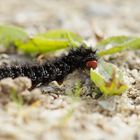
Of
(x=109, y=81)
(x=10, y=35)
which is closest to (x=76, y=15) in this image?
(x=10, y=35)

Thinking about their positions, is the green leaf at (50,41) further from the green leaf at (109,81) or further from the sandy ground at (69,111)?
the green leaf at (109,81)

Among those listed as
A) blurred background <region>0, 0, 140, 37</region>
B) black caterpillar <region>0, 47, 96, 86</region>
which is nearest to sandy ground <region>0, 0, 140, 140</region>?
black caterpillar <region>0, 47, 96, 86</region>

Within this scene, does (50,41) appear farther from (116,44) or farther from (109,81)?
(109,81)

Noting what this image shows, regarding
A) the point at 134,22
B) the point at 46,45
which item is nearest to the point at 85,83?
the point at 46,45

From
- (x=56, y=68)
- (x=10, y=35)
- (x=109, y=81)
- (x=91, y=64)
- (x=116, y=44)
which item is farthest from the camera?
(x=10, y=35)

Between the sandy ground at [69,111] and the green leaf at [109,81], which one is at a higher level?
the green leaf at [109,81]

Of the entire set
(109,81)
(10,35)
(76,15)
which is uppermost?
(76,15)

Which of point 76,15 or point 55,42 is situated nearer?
point 55,42

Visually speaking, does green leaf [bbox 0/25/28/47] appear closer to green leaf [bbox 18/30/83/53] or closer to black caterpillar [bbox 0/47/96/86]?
green leaf [bbox 18/30/83/53]

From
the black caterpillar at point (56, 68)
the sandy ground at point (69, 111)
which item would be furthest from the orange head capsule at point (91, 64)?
the sandy ground at point (69, 111)
